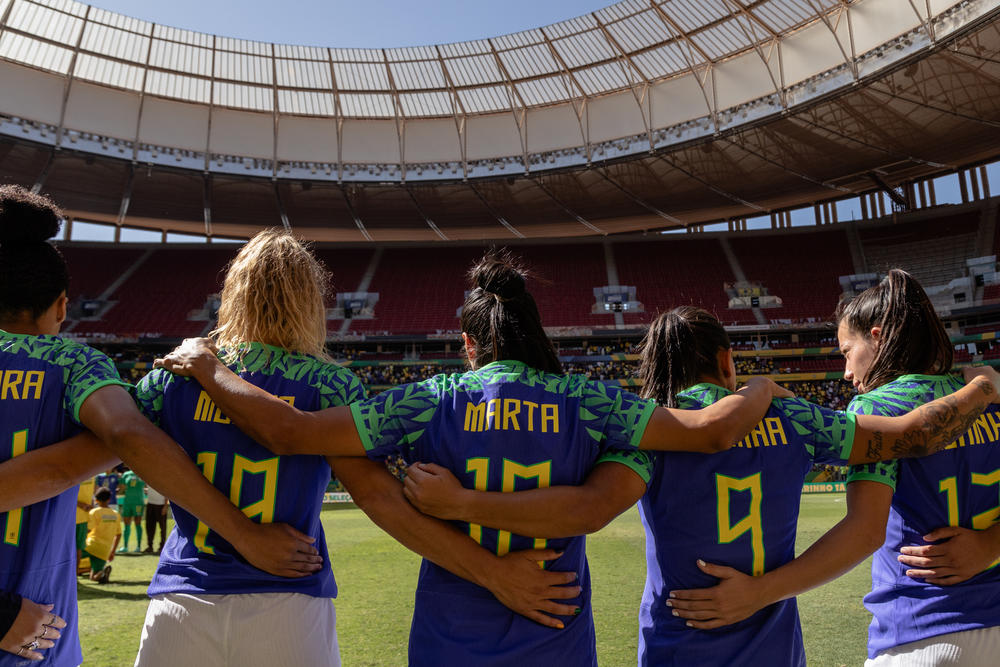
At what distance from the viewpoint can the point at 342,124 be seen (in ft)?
102

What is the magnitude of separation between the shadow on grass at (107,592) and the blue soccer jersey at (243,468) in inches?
249

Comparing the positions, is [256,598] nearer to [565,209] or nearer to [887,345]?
[887,345]

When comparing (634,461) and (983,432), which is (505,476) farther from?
(983,432)

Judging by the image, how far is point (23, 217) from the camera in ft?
7.55

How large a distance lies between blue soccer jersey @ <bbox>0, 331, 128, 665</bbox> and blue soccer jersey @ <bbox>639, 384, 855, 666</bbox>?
6.58 feet

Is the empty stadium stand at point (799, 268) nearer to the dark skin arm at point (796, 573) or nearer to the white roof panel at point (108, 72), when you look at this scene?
the white roof panel at point (108, 72)

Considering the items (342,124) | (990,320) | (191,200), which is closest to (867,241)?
(990,320)

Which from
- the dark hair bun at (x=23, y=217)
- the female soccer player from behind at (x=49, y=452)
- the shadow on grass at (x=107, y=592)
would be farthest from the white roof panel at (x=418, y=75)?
the female soccer player from behind at (x=49, y=452)

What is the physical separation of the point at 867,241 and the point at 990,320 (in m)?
7.34

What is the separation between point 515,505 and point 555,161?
29360 mm

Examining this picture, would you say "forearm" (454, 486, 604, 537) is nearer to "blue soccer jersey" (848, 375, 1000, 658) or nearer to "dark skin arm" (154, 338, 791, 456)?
"dark skin arm" (154, 338, 791, 456)

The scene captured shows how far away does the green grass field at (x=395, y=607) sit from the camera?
5074 mm

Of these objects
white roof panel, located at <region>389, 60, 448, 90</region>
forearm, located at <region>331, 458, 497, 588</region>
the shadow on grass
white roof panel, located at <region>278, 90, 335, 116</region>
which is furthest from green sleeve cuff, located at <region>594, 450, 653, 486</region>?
white roof panel, located at <region>278, 90, 335, 116</region>

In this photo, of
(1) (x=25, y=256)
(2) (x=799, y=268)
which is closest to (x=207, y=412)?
(1) (x=25, y=256)
